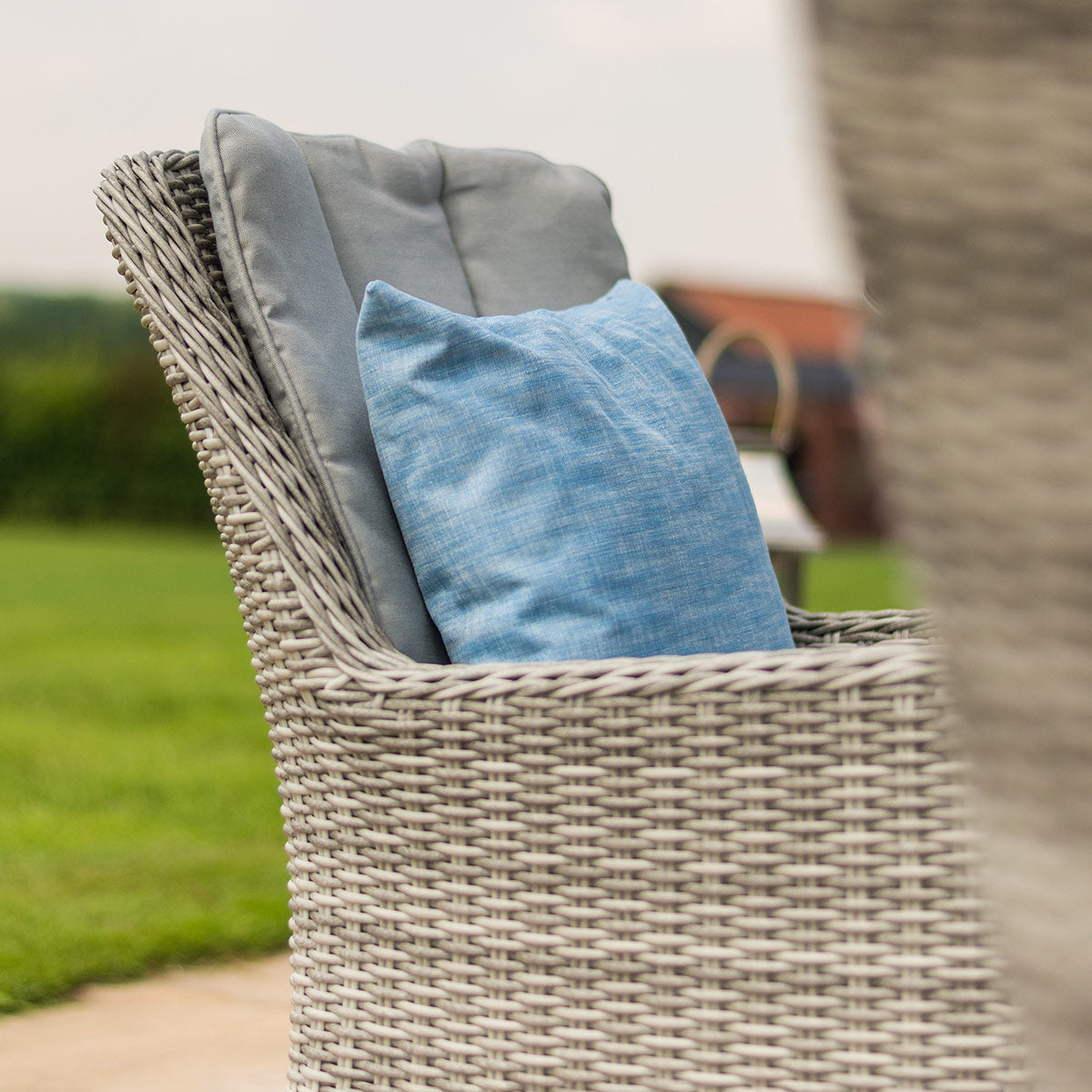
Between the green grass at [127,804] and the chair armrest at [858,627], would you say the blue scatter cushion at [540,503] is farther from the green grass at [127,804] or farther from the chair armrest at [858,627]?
the green grass at [127,804]

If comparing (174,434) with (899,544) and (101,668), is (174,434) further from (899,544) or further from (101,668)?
(899,544)

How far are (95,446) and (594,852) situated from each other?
780 inches

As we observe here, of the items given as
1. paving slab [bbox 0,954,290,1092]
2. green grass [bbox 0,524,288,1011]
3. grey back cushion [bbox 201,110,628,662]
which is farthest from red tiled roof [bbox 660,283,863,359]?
paving slab [bbox 0,954,290,1092]

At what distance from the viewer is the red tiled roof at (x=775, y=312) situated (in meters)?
24.2

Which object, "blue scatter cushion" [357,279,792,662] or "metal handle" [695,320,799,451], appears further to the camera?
"metal handle" [695,320,799,451]

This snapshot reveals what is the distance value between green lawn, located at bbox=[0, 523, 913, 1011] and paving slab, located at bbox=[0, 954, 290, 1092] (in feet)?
0.26

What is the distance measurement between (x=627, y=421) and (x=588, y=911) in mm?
506

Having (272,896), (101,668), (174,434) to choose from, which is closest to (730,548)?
(272,896)

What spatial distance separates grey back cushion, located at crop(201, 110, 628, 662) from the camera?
122cm

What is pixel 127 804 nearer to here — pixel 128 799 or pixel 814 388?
pixel 128 799

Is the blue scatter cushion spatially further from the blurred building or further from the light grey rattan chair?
the blurred building

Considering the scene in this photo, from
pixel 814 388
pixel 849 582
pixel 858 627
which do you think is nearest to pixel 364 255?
pixel 858 627

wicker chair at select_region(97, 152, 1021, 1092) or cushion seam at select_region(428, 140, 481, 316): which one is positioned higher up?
cushion seam at select_region(428, 140, 481, 316)

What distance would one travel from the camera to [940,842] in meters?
0.87
